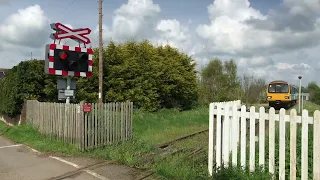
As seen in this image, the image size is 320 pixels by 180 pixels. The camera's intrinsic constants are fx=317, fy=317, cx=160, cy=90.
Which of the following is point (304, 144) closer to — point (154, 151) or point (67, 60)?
point (154, 151)

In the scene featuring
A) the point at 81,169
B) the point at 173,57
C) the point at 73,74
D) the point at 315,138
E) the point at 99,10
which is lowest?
the point at 81,169

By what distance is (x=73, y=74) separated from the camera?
32.3 ft

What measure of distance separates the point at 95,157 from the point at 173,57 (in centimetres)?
1626

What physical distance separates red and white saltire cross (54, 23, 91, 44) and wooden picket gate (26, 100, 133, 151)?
2268 millimetres

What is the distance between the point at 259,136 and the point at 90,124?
207 inches

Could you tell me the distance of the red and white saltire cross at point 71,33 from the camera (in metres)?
10.2

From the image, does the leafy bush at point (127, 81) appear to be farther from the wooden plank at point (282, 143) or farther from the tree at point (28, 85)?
the wooden plank at point (282, 143)

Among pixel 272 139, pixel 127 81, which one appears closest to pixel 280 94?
pixel 127 81

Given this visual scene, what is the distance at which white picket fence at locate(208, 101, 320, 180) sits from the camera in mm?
4750

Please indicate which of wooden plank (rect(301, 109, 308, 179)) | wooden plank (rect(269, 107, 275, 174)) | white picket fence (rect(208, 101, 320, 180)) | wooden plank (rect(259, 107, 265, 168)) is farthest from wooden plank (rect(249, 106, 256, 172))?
wooden plank (rect(301, 109, 308, 179))

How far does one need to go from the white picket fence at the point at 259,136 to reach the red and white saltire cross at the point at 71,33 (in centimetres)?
618

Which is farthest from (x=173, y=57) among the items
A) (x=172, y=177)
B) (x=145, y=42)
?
(x=172, y=177)

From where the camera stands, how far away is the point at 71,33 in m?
10.6

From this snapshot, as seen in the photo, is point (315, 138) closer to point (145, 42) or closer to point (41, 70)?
point (41, 70)
